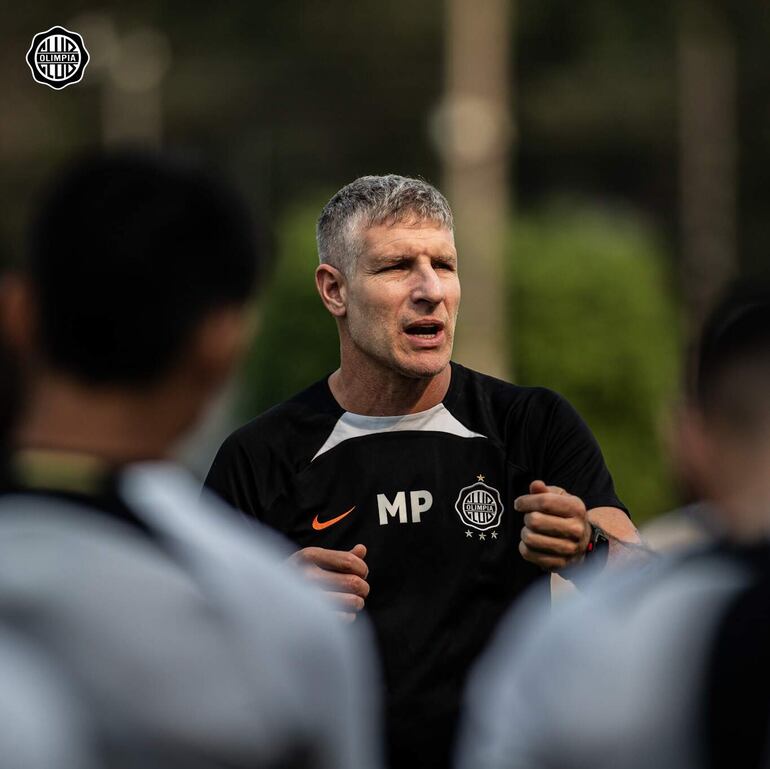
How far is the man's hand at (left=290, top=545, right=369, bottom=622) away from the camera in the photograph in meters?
4.60

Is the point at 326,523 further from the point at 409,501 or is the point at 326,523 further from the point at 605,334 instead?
the point at 605,334

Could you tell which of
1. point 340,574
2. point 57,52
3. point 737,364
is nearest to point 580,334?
point 57,52

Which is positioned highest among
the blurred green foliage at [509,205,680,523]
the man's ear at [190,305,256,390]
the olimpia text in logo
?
the olimpia text in logo

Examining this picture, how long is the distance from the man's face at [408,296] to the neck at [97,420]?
2722 millimetres

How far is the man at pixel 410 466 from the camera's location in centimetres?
492

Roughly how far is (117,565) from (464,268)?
24.6 m

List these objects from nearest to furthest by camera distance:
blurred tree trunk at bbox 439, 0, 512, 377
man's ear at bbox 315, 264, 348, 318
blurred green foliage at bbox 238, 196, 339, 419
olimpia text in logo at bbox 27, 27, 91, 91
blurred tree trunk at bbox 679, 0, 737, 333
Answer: man's ear at bbox 315, 264, 348, 318, olimpia text in logo at bbox 27, 27, 91, 91, blurred green foliage at bbox 238, 196, 339, 419, blurred tree trunk at bbox 439, 0, 512, 377, blurred tree trunk at bbox 679, 0, 737, 333

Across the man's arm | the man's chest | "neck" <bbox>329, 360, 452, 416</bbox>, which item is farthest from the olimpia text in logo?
the man's arm

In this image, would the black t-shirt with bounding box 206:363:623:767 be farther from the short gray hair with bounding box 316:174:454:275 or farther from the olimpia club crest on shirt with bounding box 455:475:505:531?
the short gray hair with bounding box 316:174:454:275

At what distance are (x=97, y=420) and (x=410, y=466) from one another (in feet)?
9.00

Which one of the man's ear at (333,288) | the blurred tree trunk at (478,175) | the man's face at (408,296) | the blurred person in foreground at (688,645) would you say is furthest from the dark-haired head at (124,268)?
the blurred tree trunk at (478,175)

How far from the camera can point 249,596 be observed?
2.44 m

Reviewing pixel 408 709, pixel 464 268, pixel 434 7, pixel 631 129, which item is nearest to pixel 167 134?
pixel 434 7

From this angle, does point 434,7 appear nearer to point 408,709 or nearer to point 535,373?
point 535,373
